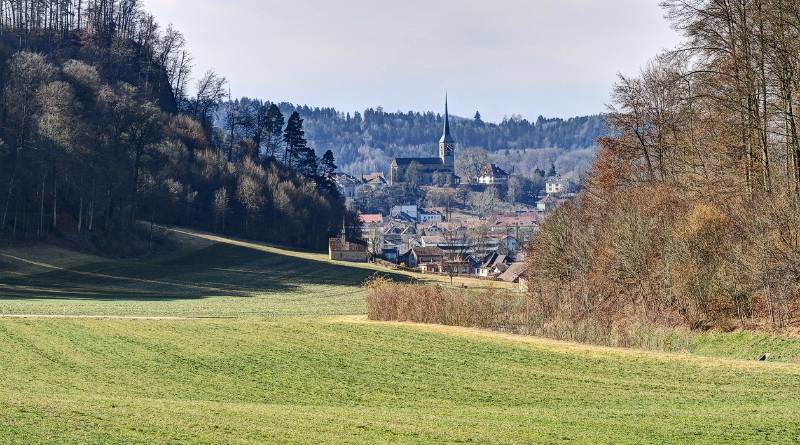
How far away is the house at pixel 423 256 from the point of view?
482 feet

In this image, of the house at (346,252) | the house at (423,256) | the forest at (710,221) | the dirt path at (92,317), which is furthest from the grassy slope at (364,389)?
the house at (423,256)

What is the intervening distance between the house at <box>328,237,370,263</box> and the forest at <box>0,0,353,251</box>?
1433 cm

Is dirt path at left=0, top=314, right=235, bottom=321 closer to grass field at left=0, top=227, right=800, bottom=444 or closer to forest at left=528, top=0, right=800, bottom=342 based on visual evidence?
grass field at left=0, top=227, right=800, bottom=444

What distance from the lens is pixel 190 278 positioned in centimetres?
8325

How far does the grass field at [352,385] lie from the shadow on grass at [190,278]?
16.9 metres

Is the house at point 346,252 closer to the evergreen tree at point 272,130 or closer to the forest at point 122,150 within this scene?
the forest at point 122,150

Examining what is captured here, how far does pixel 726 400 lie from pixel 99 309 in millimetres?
37422

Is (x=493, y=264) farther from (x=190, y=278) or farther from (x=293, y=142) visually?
(x=190, y=278)

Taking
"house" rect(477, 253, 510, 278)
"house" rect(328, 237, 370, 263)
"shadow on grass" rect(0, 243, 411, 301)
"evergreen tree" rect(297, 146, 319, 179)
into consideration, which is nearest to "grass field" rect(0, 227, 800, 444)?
"shadow on grass" rect(0, 243, 411, 301)

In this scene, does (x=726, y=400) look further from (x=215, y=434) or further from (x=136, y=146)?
(x=136, y=146)

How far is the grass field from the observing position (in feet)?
64.6

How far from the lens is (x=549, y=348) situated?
35.9 metres

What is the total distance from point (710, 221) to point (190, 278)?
5088 centimetres

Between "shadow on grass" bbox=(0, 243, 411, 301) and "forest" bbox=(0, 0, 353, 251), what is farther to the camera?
"forest" bbox=(0, 0, 353, 251)
